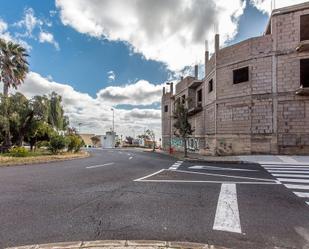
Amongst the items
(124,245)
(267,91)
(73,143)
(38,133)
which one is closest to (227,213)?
(124,245)

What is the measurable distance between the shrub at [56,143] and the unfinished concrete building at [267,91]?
1440cm

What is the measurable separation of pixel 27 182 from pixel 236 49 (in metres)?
19.6

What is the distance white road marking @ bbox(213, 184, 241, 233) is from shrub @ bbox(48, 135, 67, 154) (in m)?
18.3

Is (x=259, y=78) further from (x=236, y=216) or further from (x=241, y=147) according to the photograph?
Answer: (x=236, y=216)

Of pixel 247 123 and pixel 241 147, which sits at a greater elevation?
pixel 247 123

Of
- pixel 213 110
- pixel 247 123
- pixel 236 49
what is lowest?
pixel 247 123

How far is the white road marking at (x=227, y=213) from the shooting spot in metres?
4.32

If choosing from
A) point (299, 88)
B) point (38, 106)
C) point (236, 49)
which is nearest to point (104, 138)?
point (38, 106)

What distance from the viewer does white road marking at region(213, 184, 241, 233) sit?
4320 mm

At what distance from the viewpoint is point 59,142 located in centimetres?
2200

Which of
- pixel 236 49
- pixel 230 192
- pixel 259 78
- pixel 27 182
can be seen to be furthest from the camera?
pixel 236 49

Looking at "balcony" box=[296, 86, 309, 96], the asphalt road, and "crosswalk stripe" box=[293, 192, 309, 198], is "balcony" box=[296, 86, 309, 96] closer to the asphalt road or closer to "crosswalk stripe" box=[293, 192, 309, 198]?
the asphalt road

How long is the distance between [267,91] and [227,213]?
17.0 metres

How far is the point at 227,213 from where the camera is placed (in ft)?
16.7
